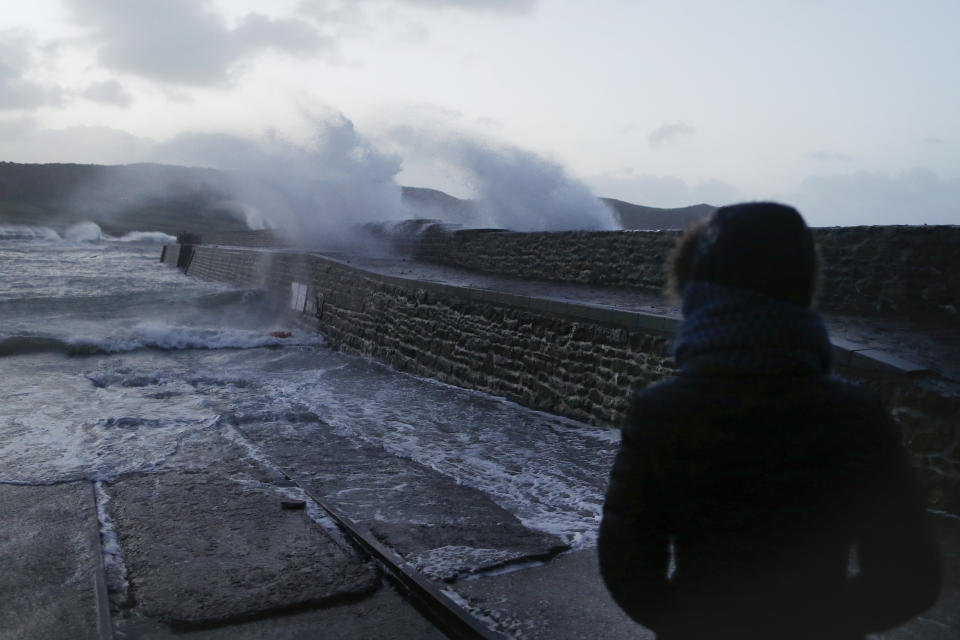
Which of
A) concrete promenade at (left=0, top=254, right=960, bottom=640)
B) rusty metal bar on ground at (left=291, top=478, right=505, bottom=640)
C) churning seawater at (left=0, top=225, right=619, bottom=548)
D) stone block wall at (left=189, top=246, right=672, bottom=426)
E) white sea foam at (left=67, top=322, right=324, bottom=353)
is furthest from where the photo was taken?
white sea foam at (left=67, top=322, right=324, bottom=353)

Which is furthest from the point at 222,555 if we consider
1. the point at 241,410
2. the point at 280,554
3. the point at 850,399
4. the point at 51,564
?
the point at 241,410

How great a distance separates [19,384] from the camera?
11055mm

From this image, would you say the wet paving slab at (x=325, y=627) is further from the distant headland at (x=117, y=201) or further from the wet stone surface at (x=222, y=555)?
the distant headland at (x=117, y=201)

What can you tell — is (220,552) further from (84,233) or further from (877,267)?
(84,233)

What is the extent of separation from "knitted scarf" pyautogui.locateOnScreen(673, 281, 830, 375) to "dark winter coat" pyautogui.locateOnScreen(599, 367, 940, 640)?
2 cm

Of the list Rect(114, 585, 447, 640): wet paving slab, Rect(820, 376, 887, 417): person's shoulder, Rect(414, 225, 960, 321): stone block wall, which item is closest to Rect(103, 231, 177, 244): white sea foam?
Rect(414, 225, 960, 321): stone block wall

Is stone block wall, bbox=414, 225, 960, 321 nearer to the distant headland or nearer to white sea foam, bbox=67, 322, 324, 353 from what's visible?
white sea foam, bbox=67, 322, 324, 353

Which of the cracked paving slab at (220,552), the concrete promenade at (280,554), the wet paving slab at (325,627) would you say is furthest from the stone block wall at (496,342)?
the wet paving slab at (325,627)

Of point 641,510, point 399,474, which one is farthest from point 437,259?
point 641,510

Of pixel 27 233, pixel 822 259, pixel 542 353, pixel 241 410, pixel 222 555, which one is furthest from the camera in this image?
pixel 27 233

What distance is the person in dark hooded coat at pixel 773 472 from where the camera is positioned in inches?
50.0

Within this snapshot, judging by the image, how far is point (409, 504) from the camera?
5652mm

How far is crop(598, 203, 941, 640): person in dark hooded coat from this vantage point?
127 centimetres

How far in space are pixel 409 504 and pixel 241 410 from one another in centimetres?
428
